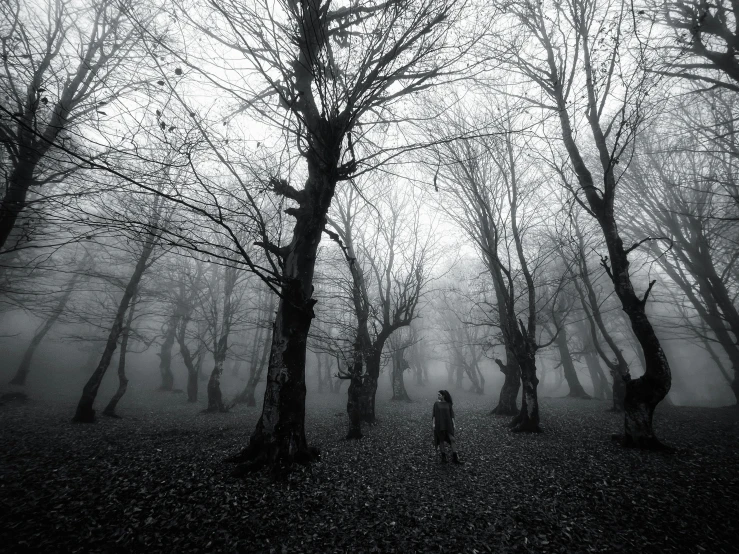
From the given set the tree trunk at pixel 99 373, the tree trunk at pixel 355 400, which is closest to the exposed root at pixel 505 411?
the tree trunk at pixel 355 400

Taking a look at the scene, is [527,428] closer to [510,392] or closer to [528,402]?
[528,402]

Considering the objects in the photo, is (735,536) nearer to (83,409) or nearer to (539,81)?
(539,81)

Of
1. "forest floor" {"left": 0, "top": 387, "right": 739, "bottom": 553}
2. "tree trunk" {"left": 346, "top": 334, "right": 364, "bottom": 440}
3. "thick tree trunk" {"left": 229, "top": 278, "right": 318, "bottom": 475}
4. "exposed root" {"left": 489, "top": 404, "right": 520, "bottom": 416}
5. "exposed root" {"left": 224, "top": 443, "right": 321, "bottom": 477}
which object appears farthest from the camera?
"exposed root" {"left": 489, "top": 404, "right": 520, "bottom": 416}

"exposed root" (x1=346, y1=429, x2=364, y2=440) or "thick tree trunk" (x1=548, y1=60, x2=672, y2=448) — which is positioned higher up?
"thick tree trunk" (x1=548, y1=60, x2=672, y2=448)

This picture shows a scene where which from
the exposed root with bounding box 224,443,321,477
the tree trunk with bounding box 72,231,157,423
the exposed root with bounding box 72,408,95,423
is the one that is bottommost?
the exposed root with bounding box 224,443,321,477

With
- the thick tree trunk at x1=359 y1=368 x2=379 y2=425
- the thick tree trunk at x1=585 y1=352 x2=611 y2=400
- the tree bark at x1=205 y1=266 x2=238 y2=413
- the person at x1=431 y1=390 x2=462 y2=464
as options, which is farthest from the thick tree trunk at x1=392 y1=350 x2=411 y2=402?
the thick tree trunk at x1=585 y1=352 x2=611 y2=400

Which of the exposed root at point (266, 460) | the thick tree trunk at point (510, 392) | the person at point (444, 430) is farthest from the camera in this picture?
the thick tree trunk at point (510, 392)

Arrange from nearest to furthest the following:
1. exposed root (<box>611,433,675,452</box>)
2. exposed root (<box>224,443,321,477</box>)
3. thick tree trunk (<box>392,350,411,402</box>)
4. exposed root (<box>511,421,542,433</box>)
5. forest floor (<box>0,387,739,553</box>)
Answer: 1. forest floor (<box>0,387,739,553</box>)
2. exposed root (<box>224,443,321,477</box>)
3. exposed root (<box>611,433,675,452</box>)
4. exposed root (<box>511,421,542,433</box>)
5. thick tree trunk (<box>392,350,411,402</box>)

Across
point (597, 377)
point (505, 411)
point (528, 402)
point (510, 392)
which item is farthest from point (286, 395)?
point (597, 377)

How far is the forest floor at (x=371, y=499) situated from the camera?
139 inches

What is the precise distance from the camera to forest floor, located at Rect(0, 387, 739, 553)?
3521 millimetres

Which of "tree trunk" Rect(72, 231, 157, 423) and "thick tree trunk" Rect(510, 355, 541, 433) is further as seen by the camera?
"tree trunk" Rect(72, 231, 157, 423)

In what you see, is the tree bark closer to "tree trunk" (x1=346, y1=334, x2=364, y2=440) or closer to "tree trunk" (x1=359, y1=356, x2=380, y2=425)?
"tree trunk" (x1=359, y1=356, x2=380, y2=425)

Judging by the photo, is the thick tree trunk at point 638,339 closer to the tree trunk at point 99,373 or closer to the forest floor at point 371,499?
the forest floor at point 371,499
